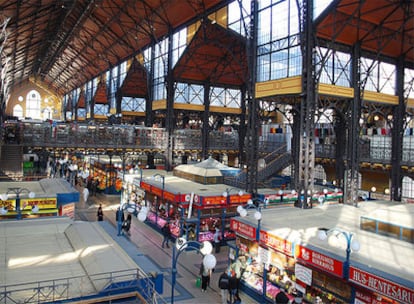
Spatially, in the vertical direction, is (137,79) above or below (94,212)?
above

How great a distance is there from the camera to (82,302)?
24.8ft

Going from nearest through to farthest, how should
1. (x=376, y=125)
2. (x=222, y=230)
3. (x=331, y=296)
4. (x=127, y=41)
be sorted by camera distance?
1. (x=331, y=296)
2. (x=222, y=230)
3. (x=376, y=125)
4. (x=127, y=41)

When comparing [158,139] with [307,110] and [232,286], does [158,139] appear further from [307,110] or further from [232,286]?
[232,286]

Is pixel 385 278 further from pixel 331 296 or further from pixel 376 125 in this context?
pixel 376 125

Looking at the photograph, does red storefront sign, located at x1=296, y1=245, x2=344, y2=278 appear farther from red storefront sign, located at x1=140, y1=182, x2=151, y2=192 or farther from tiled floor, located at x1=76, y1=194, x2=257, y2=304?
red storefront sign, located at x1=140, y1=182, x2=151, y2=192

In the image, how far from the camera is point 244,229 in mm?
14141

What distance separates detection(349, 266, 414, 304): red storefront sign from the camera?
27.3 ft

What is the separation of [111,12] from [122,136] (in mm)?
11614

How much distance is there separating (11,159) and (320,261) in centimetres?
2872

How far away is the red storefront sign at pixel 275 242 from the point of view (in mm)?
11953

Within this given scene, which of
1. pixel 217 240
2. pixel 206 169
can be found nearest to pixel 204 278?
pixel 217 240

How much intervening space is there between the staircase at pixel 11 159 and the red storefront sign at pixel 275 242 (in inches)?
989

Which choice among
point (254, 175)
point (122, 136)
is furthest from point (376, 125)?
point (122, 136)

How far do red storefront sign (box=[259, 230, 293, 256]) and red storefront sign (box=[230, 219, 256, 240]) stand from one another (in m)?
0.41
